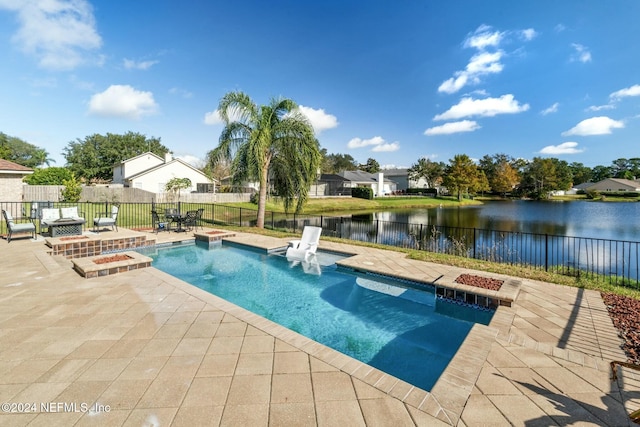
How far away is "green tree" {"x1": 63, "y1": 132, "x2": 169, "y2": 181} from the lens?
1578 inches

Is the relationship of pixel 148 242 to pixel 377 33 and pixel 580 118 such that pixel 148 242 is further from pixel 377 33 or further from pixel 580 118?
pixel 580 118

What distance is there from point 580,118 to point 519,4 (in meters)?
20.5

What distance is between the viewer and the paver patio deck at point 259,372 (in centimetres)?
199

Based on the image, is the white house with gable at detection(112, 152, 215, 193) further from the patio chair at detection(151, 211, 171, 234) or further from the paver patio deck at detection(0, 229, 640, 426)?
the paver patio deck at detection(0, 229, 640, 426)

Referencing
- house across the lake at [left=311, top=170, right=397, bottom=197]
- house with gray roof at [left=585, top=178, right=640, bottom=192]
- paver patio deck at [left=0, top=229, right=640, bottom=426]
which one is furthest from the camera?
house with gray roof at [left=585, top=178, right=640, bottom=192]

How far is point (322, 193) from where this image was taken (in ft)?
149

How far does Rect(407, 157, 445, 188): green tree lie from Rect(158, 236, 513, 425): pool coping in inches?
2247

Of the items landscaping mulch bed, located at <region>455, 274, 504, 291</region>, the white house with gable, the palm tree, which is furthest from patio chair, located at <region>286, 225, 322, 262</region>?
the white house with gable

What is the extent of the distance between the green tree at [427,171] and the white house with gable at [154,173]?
137 ft

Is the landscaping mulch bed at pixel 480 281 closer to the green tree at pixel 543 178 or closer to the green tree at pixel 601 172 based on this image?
the green tree at pixel 543 178

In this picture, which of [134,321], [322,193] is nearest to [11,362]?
[134,321]

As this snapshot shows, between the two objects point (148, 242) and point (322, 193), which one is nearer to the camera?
point (148, 242)

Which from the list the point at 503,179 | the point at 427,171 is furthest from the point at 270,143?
the point at 503,179

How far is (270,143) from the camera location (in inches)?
472
